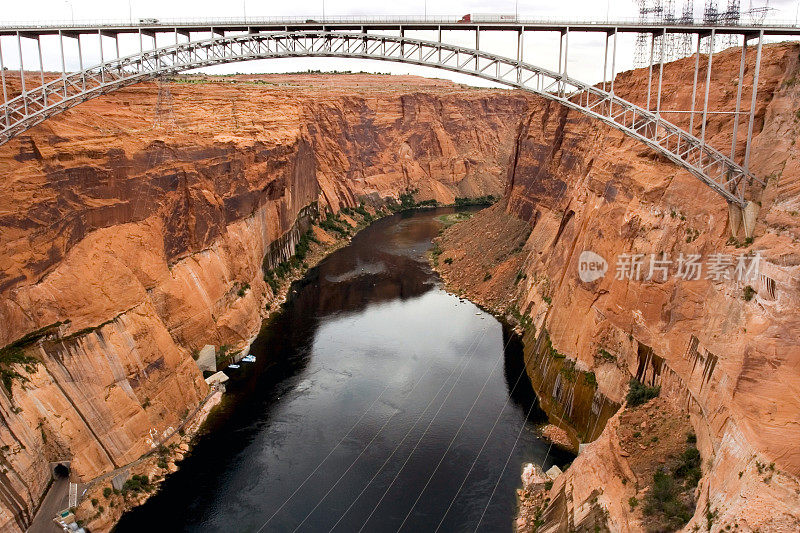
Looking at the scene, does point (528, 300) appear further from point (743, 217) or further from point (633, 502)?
point (633, 502)

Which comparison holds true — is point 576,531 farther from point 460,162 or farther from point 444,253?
point 460,162

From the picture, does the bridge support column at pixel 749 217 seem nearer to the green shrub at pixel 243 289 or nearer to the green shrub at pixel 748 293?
the green shrub at pixel 748 293

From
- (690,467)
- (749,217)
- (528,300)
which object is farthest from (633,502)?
(528,300)

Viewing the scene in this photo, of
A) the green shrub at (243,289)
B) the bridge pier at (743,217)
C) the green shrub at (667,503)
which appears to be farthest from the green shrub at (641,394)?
the green shrub at (243,289)

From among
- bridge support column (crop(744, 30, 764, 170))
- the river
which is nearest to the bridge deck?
bridge support column (crop(744, 30, 764, 170))

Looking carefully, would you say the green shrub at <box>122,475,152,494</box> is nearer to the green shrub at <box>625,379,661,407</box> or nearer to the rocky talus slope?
the rocky talus slope

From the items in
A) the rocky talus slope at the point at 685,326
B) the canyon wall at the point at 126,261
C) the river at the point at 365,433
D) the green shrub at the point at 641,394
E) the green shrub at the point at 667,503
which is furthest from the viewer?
the canyon wall at the point at 126,261

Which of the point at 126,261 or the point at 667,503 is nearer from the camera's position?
the point at 667,503
